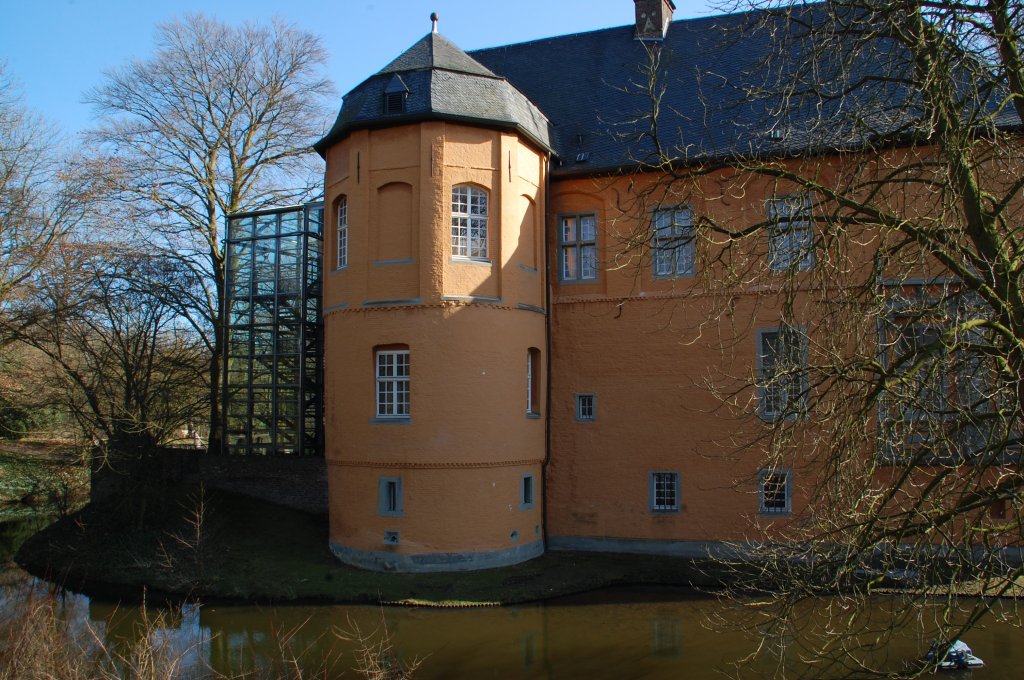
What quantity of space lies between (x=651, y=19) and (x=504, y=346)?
8809 mm

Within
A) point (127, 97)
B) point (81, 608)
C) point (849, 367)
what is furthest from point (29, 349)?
point (849, 367)

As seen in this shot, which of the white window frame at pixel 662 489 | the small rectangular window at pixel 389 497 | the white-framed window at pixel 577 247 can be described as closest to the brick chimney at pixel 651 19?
the white-framed window at pixel 577 247

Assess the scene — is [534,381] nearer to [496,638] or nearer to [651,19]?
[496,638]

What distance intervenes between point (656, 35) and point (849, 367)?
14634 mm

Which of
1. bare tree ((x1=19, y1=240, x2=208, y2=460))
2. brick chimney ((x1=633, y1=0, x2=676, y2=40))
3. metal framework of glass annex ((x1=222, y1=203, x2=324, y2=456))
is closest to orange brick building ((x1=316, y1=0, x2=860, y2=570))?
brick chimney ((x1=633, y1=0, x2=676, y2=40))

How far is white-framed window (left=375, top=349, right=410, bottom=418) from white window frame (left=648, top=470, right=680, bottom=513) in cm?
475

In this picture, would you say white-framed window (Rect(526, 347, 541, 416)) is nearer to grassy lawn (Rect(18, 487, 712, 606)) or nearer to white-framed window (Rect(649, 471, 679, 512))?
white-framed window (Rect(649, 471, 679, 512))

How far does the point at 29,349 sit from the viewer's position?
87.0ft

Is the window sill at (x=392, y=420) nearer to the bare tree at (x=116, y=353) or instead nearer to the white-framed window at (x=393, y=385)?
the white-framed window at (x=393, y=385)

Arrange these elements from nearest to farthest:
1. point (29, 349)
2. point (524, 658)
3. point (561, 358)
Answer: point (524, 658)
point (561, 358)
point (29, 349)

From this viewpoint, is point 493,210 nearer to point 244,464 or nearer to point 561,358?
point 561,358

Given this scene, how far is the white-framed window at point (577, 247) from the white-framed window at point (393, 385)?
12.6 ft

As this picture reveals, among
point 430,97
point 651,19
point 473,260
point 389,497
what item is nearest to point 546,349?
point 473,260

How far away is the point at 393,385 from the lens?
15508 mm
